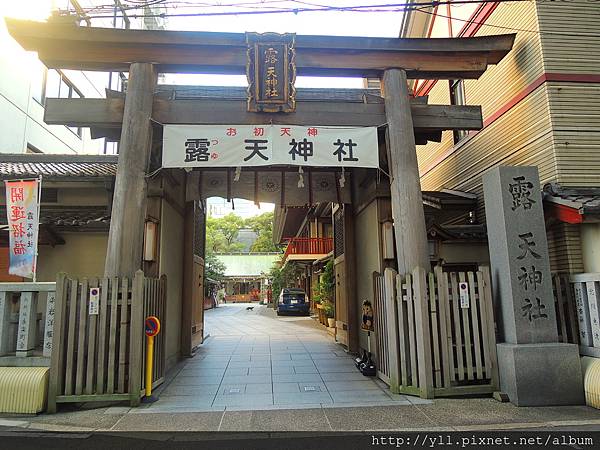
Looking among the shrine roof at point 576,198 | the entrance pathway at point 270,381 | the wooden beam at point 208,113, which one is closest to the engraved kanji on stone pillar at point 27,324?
the entrance pathway at point 270,381

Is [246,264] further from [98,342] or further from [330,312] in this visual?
[98,342]

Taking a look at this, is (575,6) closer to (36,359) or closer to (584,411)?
(584,411)

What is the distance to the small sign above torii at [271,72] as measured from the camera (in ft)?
24.3

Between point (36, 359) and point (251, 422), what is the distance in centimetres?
347

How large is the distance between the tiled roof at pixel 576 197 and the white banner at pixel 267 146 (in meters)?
3.25

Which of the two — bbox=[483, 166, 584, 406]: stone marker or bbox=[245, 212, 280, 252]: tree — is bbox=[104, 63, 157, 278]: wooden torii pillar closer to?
bbox=[483, 166, 584, 406]: stone marker

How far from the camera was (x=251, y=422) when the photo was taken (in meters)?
5.22

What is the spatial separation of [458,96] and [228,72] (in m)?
7.58

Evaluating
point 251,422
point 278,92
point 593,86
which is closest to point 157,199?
point 278,92

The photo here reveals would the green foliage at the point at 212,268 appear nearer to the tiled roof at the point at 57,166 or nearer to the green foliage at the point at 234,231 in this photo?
the green foliage at the point at 234,231

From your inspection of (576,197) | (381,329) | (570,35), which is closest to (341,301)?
(381,329)

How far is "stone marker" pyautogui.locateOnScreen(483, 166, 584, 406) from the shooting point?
19.1ft

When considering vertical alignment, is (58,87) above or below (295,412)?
above

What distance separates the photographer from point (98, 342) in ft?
19.8
